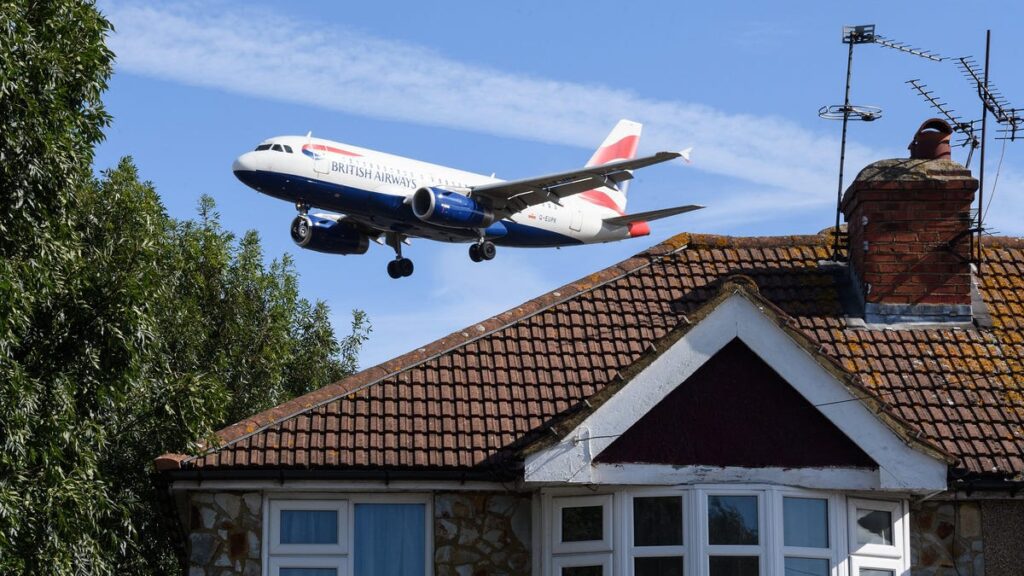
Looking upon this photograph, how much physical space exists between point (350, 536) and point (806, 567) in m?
3.27

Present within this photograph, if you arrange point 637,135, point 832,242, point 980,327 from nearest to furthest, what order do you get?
point 980,327 < point 832,242 < point 637,135

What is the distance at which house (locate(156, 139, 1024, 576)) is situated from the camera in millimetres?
10969

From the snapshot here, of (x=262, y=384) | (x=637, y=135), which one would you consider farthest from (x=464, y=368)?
(x=637, y=135)

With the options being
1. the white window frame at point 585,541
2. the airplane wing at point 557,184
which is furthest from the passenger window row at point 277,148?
the white window frame at point 585,541

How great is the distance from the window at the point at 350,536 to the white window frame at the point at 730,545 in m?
2.02

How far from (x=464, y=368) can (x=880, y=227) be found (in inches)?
159

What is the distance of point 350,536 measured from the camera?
37.2 ft

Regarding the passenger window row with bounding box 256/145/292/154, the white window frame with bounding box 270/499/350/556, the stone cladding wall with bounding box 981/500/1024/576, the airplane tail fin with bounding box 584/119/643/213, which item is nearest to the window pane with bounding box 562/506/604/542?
the white window frame with bounding box 270/499/350/556

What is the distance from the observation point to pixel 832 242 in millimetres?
14773

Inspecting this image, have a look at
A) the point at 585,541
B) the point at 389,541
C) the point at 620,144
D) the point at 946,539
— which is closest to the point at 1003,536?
the point at 946,539

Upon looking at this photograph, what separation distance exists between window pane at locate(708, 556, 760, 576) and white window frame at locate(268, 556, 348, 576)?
104 inches

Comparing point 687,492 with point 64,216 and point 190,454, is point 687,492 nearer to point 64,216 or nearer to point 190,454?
point 190,454

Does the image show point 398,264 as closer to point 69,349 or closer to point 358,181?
point 358,181

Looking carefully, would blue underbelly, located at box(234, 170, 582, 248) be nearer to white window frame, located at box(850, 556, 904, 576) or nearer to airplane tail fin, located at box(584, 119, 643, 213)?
airplane tail fin, located at box(584, 119, 643, 213)
